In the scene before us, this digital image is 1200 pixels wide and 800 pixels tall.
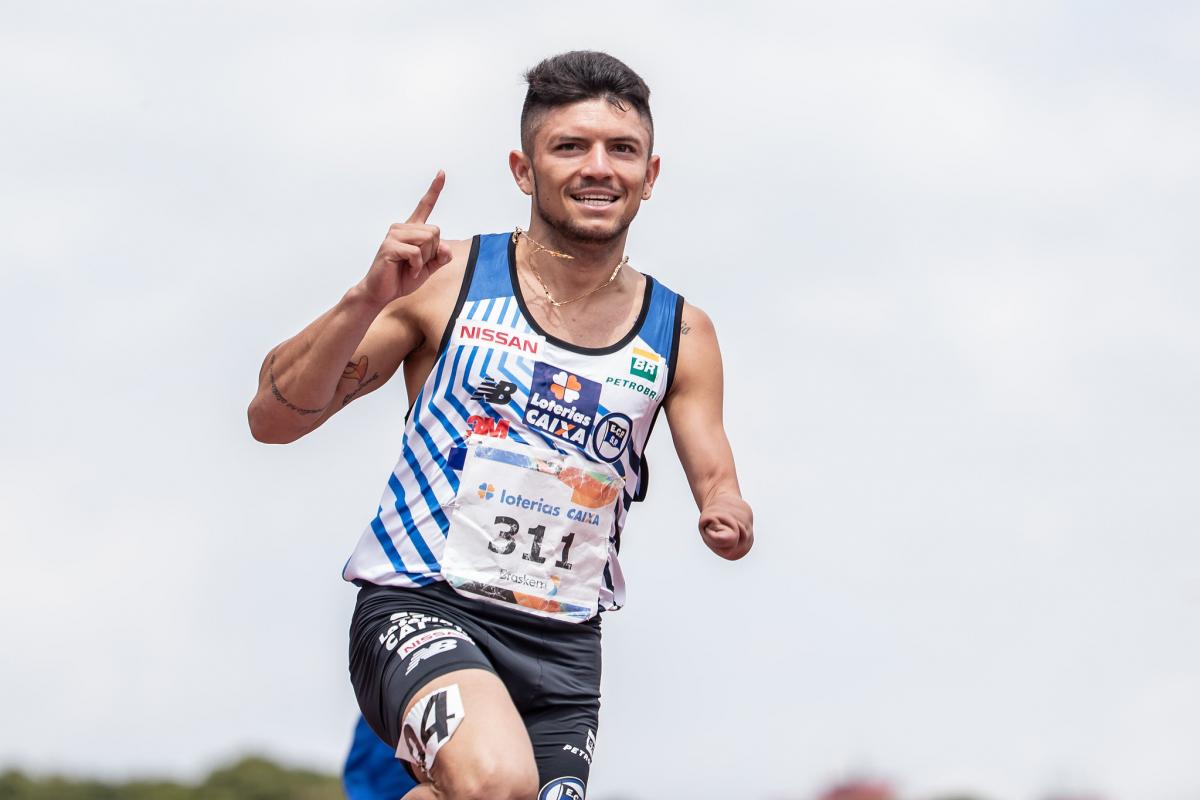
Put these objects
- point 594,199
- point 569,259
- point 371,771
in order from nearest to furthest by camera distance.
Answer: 1. point 594,199
2. point 569,259
3. point 371,771

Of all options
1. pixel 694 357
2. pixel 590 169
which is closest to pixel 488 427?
pixel 694 357

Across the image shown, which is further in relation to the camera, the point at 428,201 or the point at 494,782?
the point at 428,201

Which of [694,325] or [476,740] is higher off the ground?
[694,325]

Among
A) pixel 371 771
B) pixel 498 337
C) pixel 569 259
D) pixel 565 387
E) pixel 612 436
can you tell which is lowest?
pixel 371 771

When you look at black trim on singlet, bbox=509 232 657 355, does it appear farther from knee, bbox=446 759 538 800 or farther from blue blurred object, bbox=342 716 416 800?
blue blurred object, bbox=342 716 416 800

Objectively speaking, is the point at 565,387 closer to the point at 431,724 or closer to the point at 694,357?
the point at 694,357

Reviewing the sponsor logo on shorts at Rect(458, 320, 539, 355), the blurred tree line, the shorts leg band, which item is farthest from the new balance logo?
the blurred tree line

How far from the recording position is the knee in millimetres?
4961

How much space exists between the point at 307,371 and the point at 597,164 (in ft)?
4.10

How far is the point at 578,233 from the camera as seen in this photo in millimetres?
6051

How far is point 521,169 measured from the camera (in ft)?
20.7

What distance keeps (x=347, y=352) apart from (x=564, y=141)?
114 cm

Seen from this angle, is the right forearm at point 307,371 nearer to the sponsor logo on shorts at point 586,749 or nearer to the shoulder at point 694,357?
the shoulder at point 694,357

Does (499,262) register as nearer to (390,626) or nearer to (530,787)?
(390,626)
